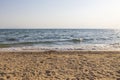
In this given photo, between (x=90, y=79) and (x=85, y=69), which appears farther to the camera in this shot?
(x=85, y=69)

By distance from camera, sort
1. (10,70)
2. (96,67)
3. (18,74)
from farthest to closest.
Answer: (96,67) < (10,70) < (18,74)

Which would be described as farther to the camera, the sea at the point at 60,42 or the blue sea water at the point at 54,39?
the blue sea water at the point at 54,39

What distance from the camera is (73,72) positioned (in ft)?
22.6

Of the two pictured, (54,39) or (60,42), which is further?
(54,39)

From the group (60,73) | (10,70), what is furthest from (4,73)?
(60,73)

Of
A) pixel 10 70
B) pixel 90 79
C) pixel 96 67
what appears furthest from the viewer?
pixel 96 67

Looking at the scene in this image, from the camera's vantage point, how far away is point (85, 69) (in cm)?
731

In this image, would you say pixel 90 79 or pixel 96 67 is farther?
pixel 96 67

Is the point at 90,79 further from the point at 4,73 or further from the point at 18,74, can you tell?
the point at 4,73

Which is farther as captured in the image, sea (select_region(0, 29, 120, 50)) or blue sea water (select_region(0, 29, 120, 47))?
blue sea water (select_region(0, 29, 120, 47))

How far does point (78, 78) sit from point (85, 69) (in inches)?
48.0

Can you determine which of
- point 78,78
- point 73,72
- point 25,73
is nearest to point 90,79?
point 78,78

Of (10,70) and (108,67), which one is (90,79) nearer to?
(108,67)

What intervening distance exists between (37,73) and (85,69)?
1.93m
